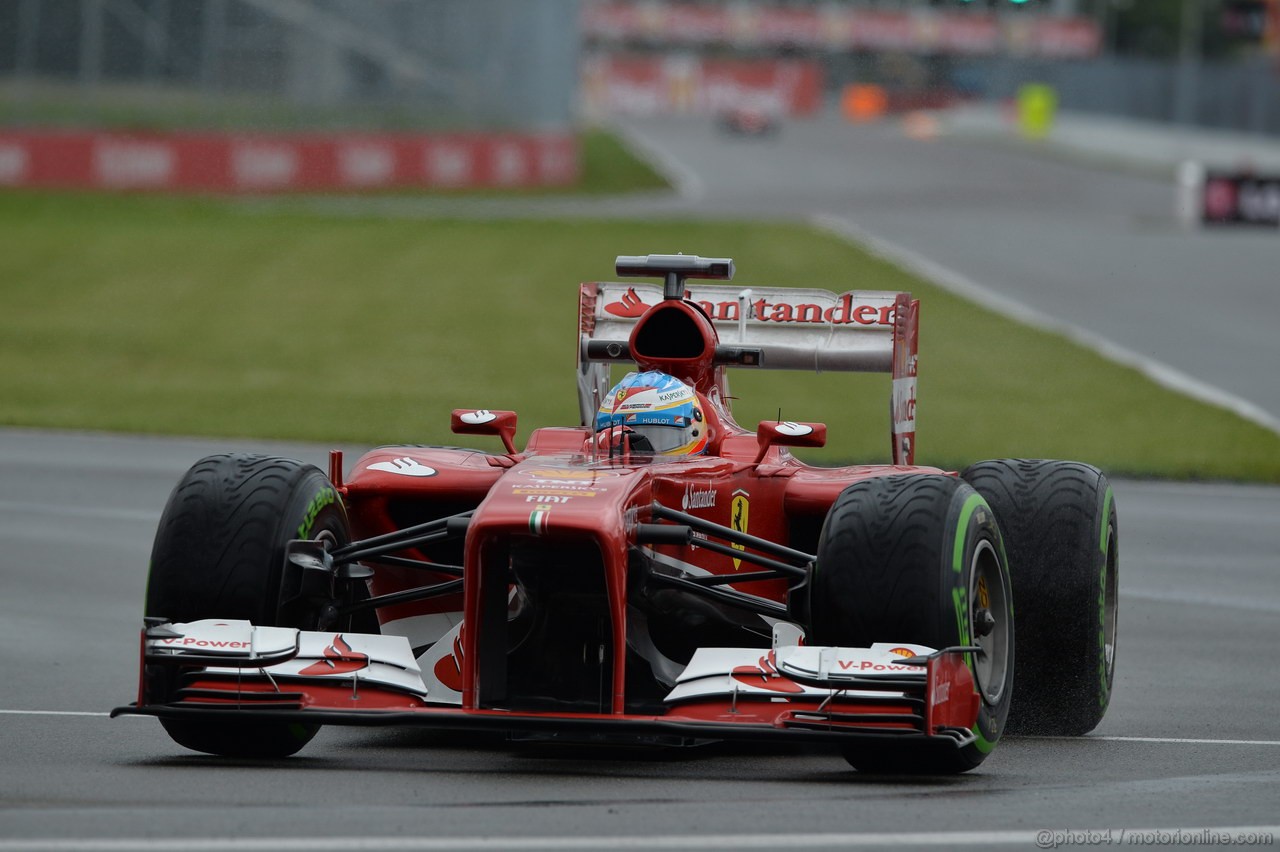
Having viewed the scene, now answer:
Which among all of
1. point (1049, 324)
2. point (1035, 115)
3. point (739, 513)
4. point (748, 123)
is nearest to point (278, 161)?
Answer: point (1049, 324)

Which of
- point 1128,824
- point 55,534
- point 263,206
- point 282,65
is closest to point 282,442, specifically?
point 55,534

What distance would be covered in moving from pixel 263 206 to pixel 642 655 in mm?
38783

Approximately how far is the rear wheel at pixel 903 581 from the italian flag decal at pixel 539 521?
1.03 metres

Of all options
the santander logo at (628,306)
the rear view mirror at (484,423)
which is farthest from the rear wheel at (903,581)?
the santander logo at (628,306)

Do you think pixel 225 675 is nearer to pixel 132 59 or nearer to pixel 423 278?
pixel 423 278

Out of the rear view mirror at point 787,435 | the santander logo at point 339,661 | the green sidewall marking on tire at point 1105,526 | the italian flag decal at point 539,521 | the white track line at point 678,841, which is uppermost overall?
the rear view mirror at point 787,435

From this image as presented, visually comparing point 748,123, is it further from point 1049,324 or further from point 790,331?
point 790,331

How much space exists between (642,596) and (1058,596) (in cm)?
200

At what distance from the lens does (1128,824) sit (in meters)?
7.02

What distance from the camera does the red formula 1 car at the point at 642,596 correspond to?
7.85m

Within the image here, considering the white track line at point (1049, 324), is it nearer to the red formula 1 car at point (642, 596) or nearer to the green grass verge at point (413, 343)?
the green grass verge at point (413, 343)

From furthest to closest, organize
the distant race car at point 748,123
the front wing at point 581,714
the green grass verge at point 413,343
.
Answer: the distant race car at point 748,123, the green grass verge at point 413,343, the front wing at point 581,714

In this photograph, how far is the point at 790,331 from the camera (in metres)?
11.5

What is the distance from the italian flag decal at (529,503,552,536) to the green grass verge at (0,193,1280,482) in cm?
1082
